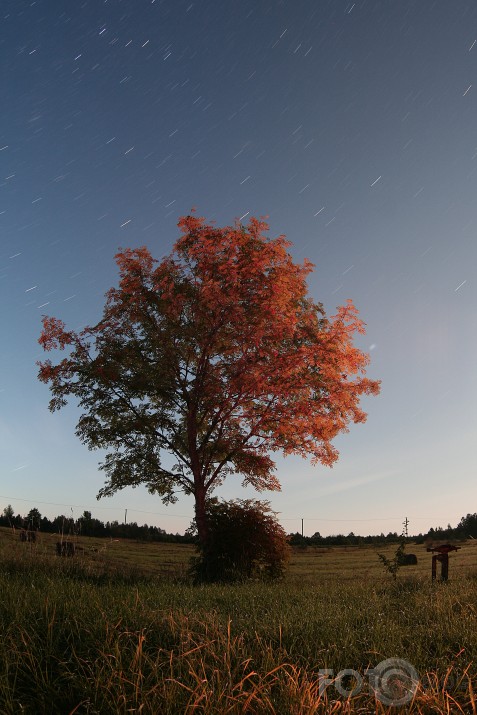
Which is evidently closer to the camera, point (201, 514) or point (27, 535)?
point (27, 535)

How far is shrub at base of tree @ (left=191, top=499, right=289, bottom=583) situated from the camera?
16203 mm

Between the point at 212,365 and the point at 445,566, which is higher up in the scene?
the point at 212,365

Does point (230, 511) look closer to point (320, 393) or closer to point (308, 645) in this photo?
point (320, 393)

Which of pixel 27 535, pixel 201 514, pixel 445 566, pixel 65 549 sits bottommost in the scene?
pixel 445 566

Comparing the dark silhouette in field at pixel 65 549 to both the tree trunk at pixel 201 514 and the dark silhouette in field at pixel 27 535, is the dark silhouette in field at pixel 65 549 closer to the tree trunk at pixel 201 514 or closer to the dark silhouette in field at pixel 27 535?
the dark silhouette in field at pixel 27 535

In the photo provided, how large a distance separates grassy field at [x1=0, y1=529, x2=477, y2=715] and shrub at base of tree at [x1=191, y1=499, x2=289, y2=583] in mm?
6408

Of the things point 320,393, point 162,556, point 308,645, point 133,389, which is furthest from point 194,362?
point 308,645

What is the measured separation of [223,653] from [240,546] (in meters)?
11.4

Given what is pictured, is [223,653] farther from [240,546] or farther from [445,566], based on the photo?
[445,566]

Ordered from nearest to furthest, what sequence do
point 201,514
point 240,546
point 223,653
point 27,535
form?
point 223,653, point 27,535, point 240,546, point 201,514

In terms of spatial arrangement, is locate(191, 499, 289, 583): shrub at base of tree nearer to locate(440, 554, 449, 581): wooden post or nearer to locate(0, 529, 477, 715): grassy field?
locate(440, 554, 449, 581): wooden post

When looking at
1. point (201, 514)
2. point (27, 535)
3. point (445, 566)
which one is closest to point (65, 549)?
point (27, 535)

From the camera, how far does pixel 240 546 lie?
53.8ft

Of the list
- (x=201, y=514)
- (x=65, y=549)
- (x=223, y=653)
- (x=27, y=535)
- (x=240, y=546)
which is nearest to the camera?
(x=223, y=653)
